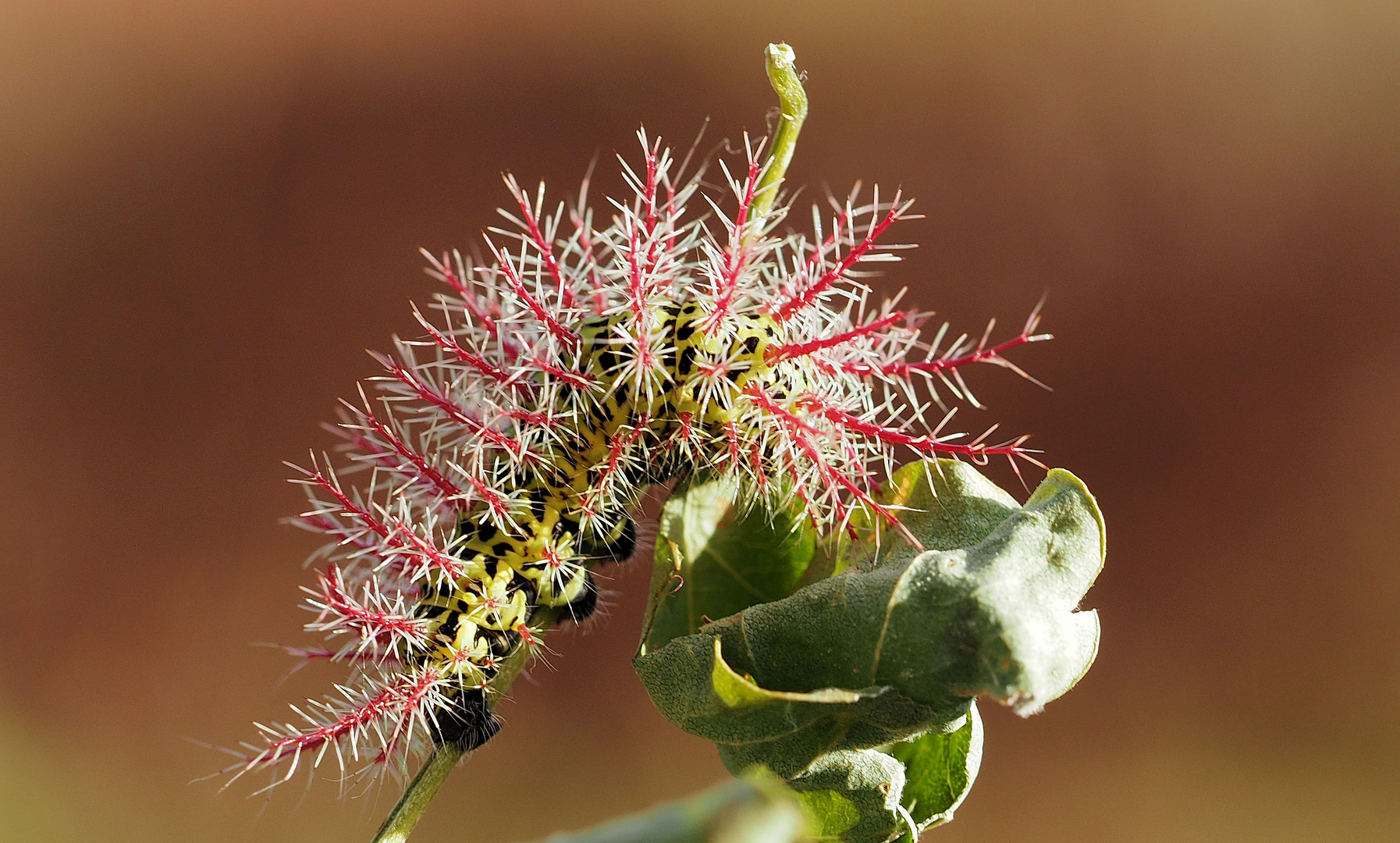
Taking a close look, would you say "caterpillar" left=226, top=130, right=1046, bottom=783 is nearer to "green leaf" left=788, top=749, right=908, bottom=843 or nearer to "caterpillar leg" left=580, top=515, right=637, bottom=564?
"caterpillar leg" left=580, top=515, right=637, bottom=564

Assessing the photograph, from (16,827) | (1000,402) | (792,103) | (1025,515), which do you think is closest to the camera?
(1025,515)

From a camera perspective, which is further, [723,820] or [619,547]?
[619,547]

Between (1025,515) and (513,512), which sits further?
(513,512)

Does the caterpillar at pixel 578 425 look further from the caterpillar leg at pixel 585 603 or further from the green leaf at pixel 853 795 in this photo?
the green leaf at pixel 853 795

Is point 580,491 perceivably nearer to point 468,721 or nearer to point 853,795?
point 468,721

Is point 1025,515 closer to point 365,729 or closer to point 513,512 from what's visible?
point 513,512

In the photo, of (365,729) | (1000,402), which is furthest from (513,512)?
(1000,402)

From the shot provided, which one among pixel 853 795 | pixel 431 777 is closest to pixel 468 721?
pixel 431 777

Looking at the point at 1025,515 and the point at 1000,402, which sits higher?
the point at 1025,515
